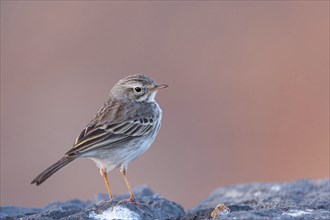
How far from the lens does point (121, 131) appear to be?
28.9 ft

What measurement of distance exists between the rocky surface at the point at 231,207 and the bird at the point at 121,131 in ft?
1.60

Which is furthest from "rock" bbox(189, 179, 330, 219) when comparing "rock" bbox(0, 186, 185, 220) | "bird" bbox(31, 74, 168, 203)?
"bird" bbox(31, 74, 168, 203)

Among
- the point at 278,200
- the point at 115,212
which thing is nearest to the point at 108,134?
the point at 115,212

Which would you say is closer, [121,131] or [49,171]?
[49,171]

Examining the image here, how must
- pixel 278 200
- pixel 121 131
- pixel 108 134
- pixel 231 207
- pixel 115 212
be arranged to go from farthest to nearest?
pixel 278 200, pixel 121 131, pixel 108 134, pixel 231 207, pixel 115 212

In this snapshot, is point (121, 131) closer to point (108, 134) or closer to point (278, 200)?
point (108, 134)

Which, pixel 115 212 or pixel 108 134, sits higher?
pixel 108 134

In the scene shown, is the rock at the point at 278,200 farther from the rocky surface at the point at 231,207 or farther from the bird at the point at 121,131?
the bird at the point at 121,131

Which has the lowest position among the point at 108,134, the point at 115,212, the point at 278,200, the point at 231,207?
the point at 115,212

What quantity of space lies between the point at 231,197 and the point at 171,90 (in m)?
12.5

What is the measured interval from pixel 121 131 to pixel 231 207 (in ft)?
6.56

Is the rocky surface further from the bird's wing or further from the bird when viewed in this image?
the bird's wing

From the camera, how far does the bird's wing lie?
8.41 m

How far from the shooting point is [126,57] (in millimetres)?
24781
